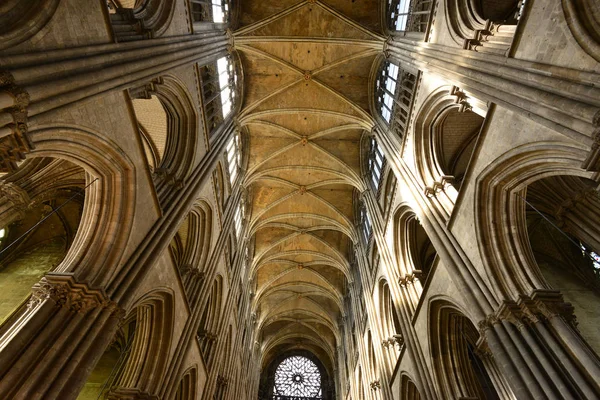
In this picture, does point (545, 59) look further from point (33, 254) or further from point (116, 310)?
point (33, 254)

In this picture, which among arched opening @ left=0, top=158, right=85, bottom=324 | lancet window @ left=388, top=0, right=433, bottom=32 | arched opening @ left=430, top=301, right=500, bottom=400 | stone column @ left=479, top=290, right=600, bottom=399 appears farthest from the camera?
lancet window @ left=388, top=0, right=433, bottom=32

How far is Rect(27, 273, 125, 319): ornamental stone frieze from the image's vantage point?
221 inches

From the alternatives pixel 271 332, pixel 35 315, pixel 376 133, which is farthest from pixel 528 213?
pixel 271 332

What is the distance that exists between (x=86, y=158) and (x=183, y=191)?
11.0 ft

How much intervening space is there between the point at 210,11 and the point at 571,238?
43.1ft

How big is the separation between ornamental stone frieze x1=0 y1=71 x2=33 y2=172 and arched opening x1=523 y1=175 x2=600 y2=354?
8.25m

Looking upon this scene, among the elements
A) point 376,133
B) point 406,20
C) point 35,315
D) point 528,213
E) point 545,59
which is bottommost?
point 35,315

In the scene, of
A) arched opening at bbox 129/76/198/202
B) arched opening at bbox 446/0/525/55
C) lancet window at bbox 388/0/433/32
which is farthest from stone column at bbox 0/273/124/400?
lancet window at bbox 388/0/433/32

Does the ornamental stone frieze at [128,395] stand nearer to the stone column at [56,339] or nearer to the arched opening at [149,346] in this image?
the arched opening at [149,346]

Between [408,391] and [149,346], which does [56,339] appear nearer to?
[149,346]

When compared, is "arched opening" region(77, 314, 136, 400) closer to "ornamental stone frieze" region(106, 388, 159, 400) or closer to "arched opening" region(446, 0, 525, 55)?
"ornamental stone frieze" region(106, 388, 159, 400)

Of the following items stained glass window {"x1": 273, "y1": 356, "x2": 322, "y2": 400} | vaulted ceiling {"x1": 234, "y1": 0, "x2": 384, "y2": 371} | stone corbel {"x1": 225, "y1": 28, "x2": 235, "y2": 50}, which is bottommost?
stained glass window {"x1": 273, "y1": 356, "x2": 322, "y2": 400}

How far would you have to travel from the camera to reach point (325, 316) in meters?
27.6

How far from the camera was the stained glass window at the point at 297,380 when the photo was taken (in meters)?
28.0
